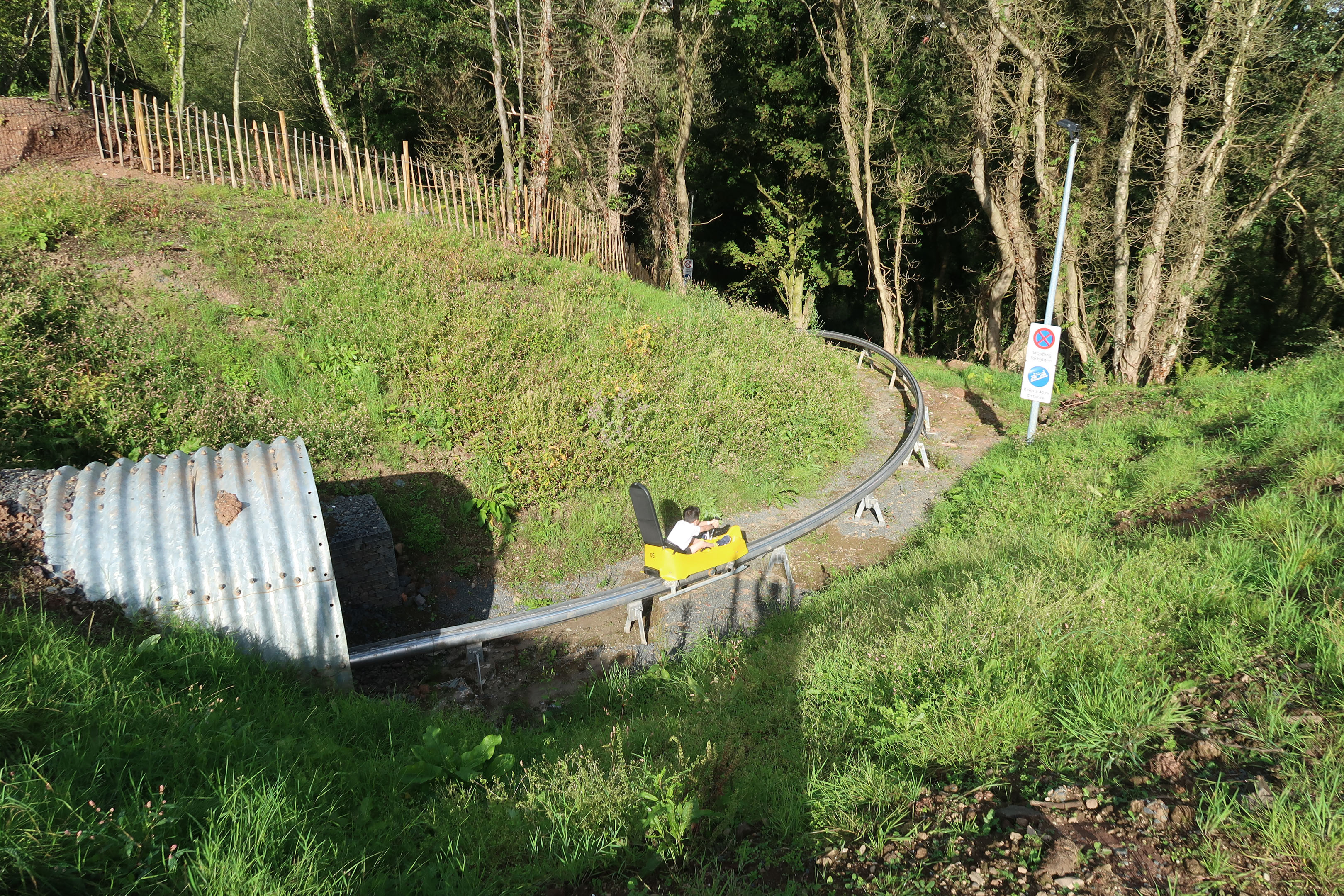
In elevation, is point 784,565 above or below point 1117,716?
below

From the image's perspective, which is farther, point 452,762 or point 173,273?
point 173,273

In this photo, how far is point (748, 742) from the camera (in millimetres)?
4367

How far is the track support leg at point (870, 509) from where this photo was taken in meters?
9.55

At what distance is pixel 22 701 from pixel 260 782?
118 cm

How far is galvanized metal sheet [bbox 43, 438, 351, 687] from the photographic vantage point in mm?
4770

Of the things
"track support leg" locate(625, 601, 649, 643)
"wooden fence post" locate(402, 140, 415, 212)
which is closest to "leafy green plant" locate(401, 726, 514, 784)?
"track support leg" locate(625, 601, 649, 643)

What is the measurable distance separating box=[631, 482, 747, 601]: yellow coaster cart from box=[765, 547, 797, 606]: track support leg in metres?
1.02

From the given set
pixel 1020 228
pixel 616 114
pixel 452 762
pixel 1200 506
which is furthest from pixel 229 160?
pixel 1020 228

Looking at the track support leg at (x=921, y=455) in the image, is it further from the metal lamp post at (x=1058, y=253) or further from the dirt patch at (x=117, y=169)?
the dirt patch at (x=117, y=169)

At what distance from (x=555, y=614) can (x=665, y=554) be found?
1.22 metres

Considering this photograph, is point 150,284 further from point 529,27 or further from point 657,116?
point 657,116

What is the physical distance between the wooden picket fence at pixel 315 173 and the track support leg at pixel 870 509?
9.75m

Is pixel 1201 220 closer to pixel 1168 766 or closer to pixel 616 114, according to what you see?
pixel 616 114

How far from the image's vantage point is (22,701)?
3.30 m
